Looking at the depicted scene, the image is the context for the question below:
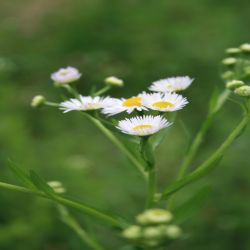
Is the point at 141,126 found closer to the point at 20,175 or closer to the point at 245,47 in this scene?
the point at 20,175

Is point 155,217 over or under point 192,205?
under

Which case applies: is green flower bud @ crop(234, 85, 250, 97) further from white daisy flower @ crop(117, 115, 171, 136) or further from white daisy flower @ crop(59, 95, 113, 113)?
white daisy flower @ crop(59, 95, 113, 113)

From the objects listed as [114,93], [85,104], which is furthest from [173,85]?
[114,93]

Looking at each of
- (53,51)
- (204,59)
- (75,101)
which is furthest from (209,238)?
(53,51)

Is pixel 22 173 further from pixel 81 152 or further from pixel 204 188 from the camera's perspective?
pixel 81 152

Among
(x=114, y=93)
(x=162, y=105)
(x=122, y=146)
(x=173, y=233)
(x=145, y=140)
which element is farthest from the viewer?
(x=114, y=93)

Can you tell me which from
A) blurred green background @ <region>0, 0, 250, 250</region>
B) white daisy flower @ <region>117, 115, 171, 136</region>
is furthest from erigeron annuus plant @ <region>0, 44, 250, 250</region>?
blurred green background @ <region>0, 0, 250, 250</region>
